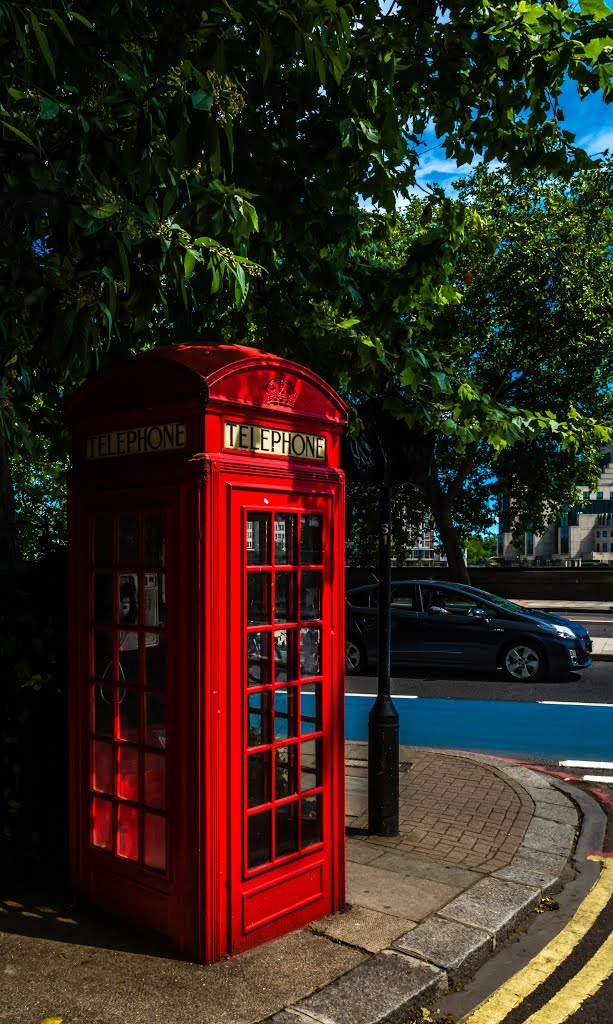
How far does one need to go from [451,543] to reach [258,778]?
24577 millimetres

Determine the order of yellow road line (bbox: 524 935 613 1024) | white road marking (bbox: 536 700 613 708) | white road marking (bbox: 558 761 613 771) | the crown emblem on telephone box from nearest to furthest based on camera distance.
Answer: yellow road line (bbox: 524 935 613 1024), the crown emblem on telephone box, white road marking (bbox: 558 761 613 771), white road marking (bbox: 536 700 613 708)

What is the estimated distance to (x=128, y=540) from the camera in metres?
4.07

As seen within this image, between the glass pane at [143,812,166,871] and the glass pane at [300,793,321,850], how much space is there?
727mm

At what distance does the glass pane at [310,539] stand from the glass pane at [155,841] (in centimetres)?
146

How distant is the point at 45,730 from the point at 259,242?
4.11 meters

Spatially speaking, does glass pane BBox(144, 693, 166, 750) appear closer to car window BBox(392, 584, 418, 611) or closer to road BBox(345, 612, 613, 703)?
road BBox(345, 612, 613, 703)

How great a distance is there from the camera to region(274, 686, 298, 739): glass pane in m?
4.13

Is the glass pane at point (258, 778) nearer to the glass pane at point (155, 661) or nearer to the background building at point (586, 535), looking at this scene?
the glass pane at point (155, 661)

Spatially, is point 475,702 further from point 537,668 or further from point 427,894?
point 427,894

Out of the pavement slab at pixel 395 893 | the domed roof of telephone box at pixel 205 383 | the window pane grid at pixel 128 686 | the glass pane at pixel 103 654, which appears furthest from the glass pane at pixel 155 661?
the pavement slab at pixel 395 893

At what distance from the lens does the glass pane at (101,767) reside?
4227mm

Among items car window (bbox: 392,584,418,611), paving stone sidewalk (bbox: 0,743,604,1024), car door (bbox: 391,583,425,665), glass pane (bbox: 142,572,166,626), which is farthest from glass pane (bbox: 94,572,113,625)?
car window (bbox: 392,584,418,611)

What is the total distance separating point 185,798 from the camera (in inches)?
148

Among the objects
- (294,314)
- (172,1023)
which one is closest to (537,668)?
(294,314)
